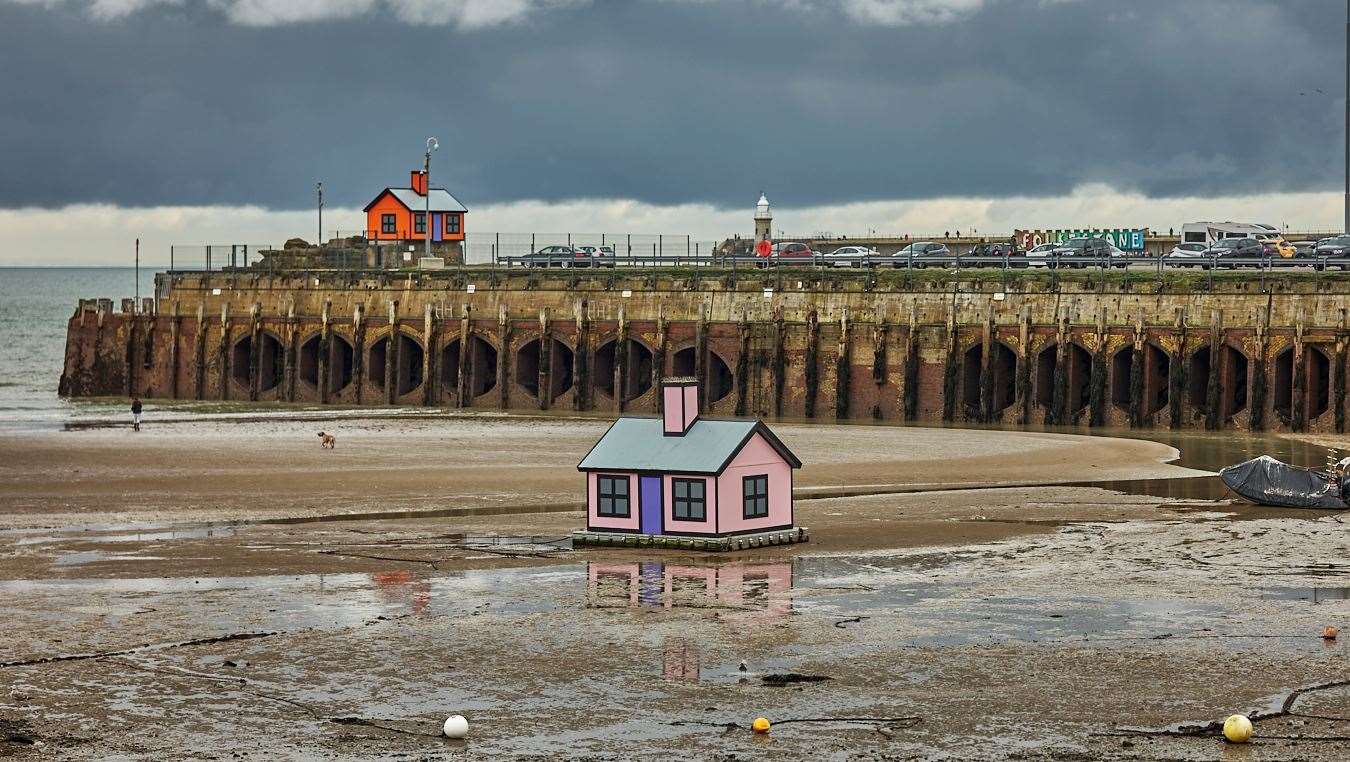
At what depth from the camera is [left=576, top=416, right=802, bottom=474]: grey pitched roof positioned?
120 feet

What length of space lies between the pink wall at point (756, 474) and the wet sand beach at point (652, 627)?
0.73 m

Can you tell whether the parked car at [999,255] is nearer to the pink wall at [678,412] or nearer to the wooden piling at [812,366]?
the wooden piling at [812,366]

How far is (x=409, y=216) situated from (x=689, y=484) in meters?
72.7

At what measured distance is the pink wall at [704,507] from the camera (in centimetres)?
3641

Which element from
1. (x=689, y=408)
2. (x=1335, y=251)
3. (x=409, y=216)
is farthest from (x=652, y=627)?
(x=409, y=216)

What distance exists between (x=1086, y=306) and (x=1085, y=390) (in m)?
3.09

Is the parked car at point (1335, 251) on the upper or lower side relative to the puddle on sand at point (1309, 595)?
upper

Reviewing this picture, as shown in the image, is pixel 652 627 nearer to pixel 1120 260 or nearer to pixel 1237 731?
pixel 1237 731

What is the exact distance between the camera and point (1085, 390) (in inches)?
2758

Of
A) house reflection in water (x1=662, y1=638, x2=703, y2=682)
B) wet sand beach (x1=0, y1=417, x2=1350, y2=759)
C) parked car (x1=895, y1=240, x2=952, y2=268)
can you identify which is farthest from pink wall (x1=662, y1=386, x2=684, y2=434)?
parked car (x1=895, y1=240, x2=952, y2=268)

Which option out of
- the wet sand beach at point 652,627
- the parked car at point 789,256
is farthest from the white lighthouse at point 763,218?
the wet sand beach at point 652,627

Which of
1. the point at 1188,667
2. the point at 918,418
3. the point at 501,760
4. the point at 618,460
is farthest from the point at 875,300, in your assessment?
the point at 501,760

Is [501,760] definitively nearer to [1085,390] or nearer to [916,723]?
[916,723]

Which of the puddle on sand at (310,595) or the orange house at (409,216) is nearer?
the puddle on sand at (310,595)
